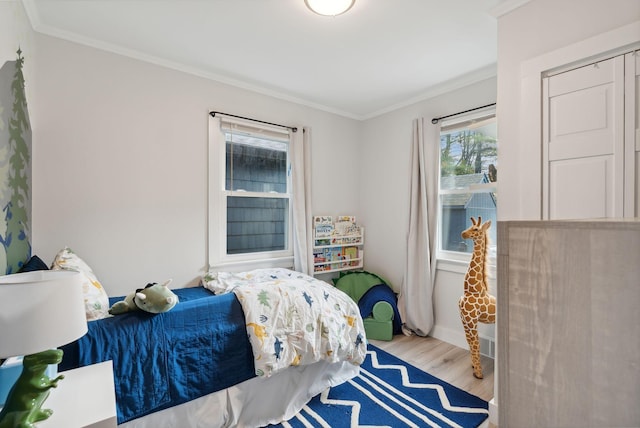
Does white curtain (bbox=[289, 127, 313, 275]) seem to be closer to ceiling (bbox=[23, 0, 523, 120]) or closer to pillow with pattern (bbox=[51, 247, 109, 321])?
ceiling (bbox=[23, 0, 523, 120])

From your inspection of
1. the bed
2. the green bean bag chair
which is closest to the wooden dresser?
the bed

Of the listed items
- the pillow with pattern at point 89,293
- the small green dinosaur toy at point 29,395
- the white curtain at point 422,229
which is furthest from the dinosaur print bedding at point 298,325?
the white curtain at point 422,229

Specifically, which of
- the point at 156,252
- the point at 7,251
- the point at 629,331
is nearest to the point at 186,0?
the point at 7,251

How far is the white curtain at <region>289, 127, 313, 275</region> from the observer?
3.12 meters

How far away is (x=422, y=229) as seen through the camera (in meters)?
2.99

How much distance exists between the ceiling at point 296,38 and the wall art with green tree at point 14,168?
624mm

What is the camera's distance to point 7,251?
1.41 metres

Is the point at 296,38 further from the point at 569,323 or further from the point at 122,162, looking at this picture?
the point at 569,323

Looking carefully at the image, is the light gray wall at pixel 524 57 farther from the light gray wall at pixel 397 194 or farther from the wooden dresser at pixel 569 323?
the wooden dresser at pixel 569 323

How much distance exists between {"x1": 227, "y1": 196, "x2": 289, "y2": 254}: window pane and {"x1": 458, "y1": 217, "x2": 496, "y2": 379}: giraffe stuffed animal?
186 cm

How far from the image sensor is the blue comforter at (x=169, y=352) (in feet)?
4.46

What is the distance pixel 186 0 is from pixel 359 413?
277 centimetres

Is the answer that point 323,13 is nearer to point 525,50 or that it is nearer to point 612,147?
point 525,50

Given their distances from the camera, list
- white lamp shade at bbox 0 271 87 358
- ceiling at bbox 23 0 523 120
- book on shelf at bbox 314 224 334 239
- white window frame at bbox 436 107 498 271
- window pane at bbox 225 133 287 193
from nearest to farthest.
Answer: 1. white lamp shade at bbox 0 271 87 358
2. ceiling at bbox 23 0 523 120
3. white window frame at bbox 436 107 498 271
4. window pane at bbox 225 133 287 193
5. book on shelf at bbox 314 224 334 239
